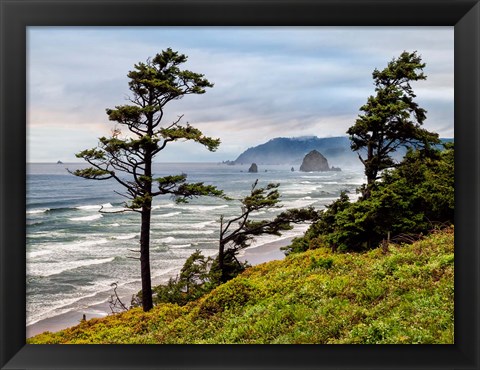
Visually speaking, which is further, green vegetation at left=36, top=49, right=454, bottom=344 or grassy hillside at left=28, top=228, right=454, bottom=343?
A: green vegetation at left=36, top=49, right=454, bottom=344

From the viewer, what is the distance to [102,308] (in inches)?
131

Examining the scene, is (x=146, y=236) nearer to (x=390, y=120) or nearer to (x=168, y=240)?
(x=168, y=240)

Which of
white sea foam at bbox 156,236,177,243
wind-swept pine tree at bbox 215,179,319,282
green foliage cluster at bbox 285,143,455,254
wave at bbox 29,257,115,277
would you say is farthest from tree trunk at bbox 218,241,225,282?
wave at bbox 29,257,115,277

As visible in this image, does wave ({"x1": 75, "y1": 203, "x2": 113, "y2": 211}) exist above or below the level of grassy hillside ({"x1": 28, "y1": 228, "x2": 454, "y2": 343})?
above

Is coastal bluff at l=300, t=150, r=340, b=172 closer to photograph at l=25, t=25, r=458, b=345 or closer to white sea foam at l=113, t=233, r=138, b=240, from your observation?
photograph at l=25, t=25, r=458, b=345

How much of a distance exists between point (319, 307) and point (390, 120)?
4.93 feet

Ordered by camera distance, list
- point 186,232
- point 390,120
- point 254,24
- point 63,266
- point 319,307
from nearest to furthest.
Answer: point 254,24, point 319,307, point 63,266, point 186,232, point 390,120

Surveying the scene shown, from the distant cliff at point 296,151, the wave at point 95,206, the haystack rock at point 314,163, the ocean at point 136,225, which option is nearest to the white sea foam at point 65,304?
the ocean at point 136,225

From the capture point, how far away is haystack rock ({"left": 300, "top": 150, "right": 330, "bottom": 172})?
3381 mm

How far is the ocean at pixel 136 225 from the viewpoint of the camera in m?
3.29

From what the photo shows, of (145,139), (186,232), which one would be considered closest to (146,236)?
(186,232)

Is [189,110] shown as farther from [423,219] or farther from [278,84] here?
[423,219]

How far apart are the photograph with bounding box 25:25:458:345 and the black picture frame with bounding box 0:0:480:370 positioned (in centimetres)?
62

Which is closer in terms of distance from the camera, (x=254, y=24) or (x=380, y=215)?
(x=254, y=24)
